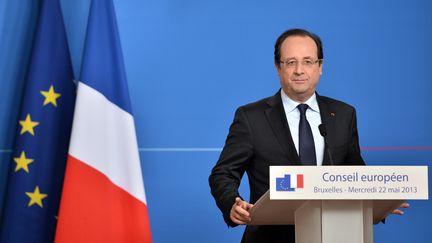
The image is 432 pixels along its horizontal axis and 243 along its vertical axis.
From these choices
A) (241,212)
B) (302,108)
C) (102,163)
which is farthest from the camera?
(102,163)

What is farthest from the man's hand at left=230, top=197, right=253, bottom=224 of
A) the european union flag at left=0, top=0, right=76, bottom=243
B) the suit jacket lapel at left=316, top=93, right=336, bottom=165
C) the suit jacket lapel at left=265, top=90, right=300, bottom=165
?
the european union flag at left=0, top=0, right=76, bottom=243

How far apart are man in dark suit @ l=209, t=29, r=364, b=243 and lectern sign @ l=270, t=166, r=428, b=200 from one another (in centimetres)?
60

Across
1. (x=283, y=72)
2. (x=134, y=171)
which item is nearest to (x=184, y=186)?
(x=134, y=171)

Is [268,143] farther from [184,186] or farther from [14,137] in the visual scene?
[14,137]

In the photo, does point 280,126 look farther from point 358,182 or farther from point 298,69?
point 358,182

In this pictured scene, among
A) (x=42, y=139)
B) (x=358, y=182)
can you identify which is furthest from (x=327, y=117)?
(x=42, y=139)

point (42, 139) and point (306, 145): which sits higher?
point (42, 139)

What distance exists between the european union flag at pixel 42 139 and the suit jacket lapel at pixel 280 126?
50.7 inches

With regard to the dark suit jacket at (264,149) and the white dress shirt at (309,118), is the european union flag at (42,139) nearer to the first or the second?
the dark suit jacket at (264,149)

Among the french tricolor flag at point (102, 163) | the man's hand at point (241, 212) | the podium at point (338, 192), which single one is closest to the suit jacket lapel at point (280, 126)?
the man's hand at point (241, 212)

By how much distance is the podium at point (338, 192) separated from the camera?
5.11 feet

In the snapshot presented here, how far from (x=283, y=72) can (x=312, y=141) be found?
0.31 metres

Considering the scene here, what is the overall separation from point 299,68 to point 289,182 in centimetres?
92

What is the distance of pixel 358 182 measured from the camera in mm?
1586
